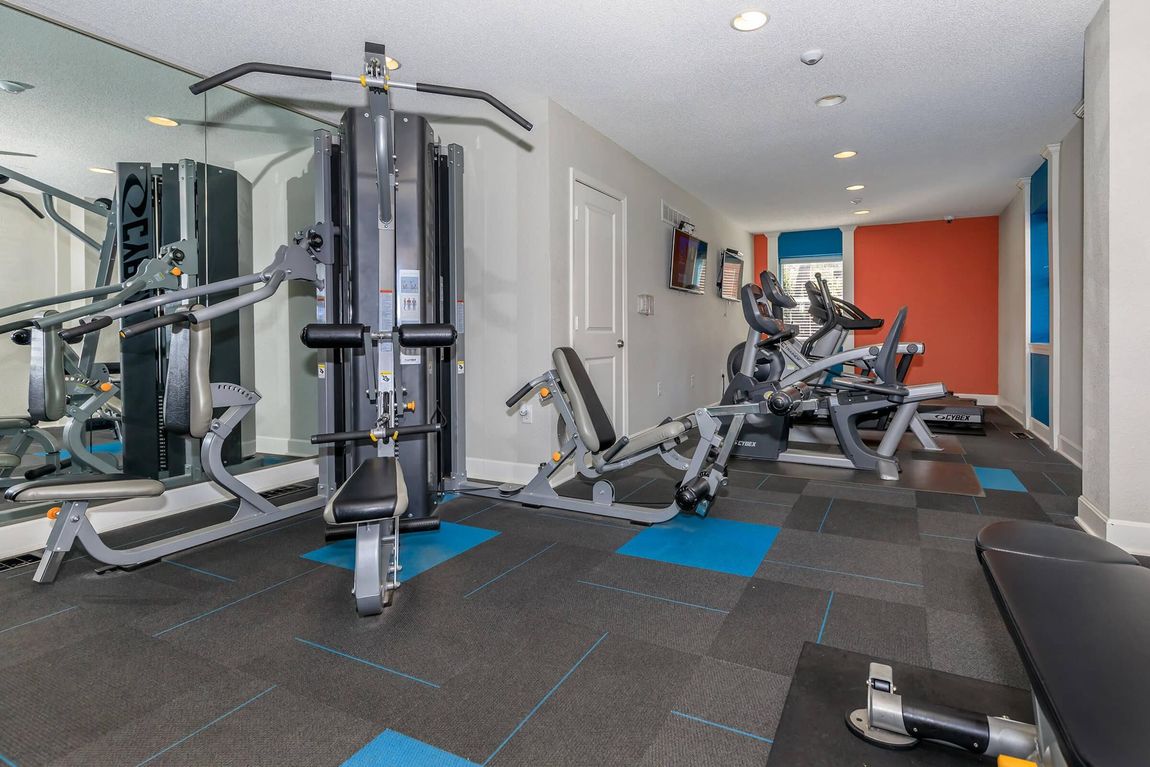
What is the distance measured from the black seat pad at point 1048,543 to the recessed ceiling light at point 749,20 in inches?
98.5

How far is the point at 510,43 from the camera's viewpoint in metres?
3.04

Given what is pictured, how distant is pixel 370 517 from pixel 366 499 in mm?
70

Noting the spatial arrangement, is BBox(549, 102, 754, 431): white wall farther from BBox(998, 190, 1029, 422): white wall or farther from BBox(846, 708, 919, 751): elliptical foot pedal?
BBox(998, 190, 1029, 422): white wall

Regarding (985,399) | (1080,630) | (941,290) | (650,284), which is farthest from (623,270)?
(985,399)

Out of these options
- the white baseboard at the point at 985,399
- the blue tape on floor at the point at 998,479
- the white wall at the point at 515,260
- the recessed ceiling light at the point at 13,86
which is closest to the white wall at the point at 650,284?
→ the white wall at the point at 515,260

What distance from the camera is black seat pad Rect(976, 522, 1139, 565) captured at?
1.21 meters

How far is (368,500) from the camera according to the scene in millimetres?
1937

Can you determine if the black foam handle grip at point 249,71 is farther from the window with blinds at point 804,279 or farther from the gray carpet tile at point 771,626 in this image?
the window with blinds at point 804,279

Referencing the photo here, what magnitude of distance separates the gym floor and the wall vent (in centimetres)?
356

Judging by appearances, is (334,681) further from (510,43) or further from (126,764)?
(510,43)

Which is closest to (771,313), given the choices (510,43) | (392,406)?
(510,43)

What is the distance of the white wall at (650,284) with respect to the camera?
13.1 ft

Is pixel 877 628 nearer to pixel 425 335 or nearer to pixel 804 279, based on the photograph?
pixel 425 335

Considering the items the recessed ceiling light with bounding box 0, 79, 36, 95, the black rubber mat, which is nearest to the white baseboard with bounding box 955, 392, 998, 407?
the black rubber mat
